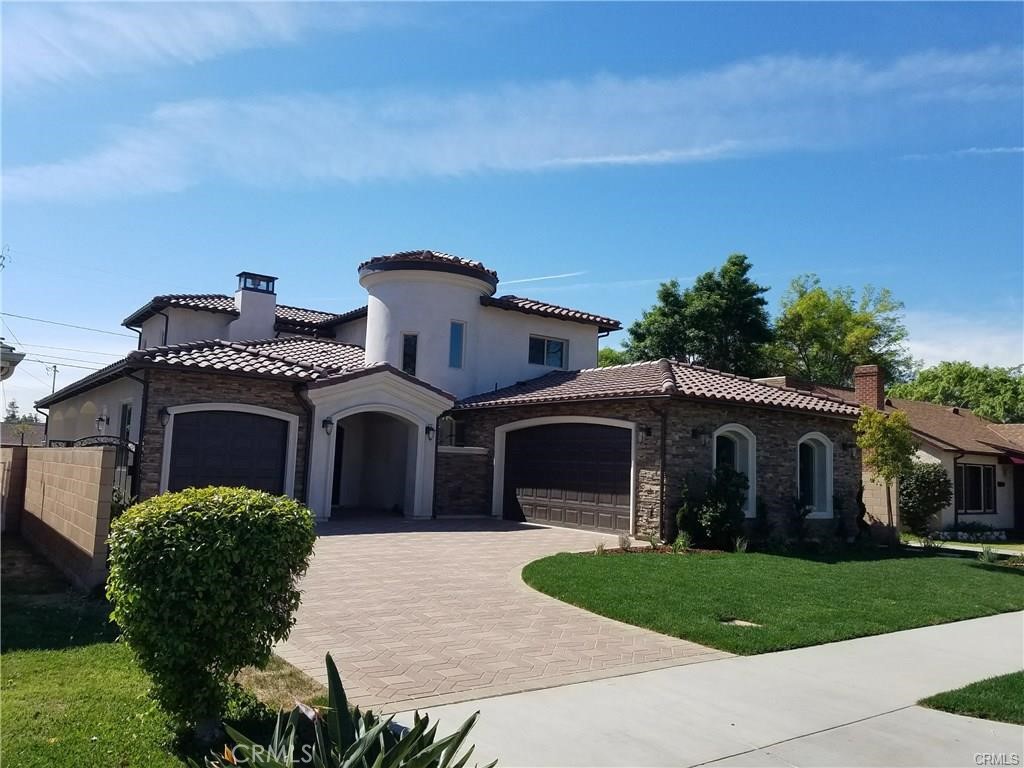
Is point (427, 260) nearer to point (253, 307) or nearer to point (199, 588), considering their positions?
point (253, 307)

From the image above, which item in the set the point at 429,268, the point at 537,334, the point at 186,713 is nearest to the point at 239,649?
the point at 186,713

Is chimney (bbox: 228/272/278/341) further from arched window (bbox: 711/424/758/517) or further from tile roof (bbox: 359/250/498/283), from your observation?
arched window (bbox: 711/424/758/517)

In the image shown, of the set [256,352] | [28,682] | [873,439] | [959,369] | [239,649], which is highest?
[959,369]

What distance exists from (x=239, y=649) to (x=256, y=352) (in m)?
16.2

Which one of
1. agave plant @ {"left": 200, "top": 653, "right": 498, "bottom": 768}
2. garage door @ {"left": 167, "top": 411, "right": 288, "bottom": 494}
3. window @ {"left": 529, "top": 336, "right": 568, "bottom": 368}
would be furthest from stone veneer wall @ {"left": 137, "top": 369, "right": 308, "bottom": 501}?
agave plant @ {"left": 200, "top": 653, "right": 498, "bottom": 768}

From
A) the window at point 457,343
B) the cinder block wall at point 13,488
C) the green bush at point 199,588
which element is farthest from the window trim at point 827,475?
the cinder block wall at point 13,488

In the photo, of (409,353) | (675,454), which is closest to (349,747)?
(675,454)

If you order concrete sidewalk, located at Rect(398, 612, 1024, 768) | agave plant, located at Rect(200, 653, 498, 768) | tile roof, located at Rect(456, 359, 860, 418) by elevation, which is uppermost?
tile roof, located at Rect(456, 359, 860, 418)

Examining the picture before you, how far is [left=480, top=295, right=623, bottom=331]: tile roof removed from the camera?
2555 centimetres

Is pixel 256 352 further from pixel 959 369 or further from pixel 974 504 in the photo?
pixel 959 369

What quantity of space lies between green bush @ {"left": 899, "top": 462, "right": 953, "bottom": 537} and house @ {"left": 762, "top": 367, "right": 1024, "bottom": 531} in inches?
38.3

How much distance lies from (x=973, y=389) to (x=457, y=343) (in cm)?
4555

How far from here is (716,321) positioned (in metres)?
39.1

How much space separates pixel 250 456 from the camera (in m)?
18.6
